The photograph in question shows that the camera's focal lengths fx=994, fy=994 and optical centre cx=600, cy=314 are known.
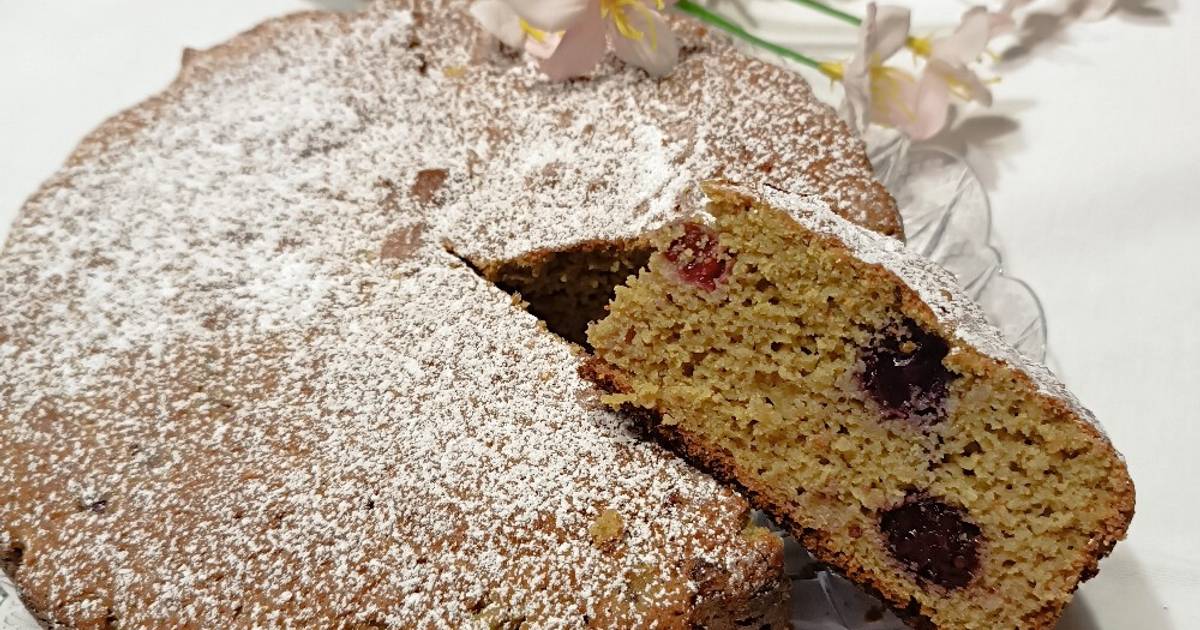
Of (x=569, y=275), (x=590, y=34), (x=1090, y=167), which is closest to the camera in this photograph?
(x=569, y=275)

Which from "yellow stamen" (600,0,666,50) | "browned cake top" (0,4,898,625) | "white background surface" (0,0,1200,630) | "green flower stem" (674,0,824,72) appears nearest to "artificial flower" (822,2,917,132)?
"green flower stem" (674,0,824,72)

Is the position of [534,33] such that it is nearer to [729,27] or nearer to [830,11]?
[729,27]

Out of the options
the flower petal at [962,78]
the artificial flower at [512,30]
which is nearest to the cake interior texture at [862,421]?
the artificial flower at [512,30]

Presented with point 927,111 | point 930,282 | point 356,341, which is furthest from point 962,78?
point 356,341

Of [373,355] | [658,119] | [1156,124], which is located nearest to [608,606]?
[373,355]

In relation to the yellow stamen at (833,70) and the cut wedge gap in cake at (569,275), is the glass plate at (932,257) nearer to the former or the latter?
the yellow stamen at (833,70)

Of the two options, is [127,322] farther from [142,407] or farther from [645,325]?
[645,325]
